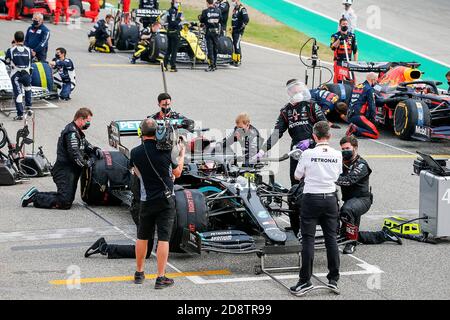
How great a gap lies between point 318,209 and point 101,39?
65.9 ft

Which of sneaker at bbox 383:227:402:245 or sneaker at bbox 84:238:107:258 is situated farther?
sneaker at bbox 383:227:402:245

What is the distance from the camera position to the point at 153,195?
1074 centimetres

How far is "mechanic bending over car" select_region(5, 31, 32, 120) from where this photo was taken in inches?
819

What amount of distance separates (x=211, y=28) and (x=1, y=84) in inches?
297

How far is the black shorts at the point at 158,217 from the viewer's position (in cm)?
1074

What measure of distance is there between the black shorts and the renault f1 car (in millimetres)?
9970

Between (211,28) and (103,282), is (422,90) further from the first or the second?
(103,282)

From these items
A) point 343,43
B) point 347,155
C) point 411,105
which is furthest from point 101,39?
point 347,155

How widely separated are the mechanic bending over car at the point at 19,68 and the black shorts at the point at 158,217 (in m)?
10.6

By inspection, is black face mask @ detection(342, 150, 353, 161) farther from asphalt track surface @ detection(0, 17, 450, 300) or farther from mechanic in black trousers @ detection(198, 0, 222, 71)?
mechanic in black trousers @ detection(198, 0, 222, 71)

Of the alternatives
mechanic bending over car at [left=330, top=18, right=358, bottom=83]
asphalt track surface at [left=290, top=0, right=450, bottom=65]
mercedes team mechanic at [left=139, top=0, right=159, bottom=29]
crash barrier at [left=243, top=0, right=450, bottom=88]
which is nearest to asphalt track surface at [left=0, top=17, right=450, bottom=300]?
mechanic bending over car at [left=330, top=18, right=358, bottom=83]

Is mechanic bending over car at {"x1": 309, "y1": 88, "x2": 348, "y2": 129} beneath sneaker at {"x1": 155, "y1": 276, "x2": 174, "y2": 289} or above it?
above

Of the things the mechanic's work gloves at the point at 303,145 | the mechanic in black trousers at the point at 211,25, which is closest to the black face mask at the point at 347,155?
the mechanic's work gloves at the point at 303,145

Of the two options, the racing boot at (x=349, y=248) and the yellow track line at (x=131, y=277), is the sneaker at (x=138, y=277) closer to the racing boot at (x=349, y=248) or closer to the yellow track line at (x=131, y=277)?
the yellow track line at (x=131, y=277)
